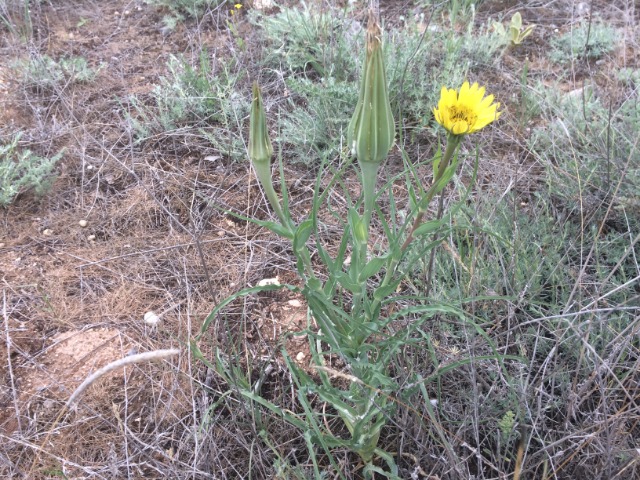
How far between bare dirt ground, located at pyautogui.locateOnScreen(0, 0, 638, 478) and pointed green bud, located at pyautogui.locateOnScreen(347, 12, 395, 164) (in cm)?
56

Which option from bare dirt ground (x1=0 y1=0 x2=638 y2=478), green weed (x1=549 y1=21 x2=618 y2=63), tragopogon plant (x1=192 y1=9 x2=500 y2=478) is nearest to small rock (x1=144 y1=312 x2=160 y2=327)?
bare dirt ground (x1=0 y1=0 x2=638 y2=478)

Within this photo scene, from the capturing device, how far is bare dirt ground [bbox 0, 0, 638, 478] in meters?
1.65

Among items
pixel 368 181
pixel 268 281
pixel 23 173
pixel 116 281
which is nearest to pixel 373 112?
pixel 368 181

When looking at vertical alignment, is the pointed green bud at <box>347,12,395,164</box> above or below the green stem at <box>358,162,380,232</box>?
above

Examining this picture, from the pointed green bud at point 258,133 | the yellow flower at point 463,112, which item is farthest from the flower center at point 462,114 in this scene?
the pointed green bud at point 258,133

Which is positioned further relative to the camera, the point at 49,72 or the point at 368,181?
the point at 49,72

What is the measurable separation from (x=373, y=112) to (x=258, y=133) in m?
0.27

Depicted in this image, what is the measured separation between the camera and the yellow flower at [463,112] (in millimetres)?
1098

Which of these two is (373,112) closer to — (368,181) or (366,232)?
(368,181)

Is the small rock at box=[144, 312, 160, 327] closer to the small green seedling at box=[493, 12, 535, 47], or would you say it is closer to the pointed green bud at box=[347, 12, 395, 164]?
the pointed green bud at box=[347, 12, 395, 164]

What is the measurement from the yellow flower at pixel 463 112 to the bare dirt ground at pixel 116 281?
0.73 m

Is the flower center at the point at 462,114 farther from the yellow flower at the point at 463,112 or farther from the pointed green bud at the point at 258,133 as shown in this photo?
the pointed green bud at the point at 258,133

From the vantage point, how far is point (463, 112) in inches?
47.6

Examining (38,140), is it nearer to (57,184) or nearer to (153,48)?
(57,184)
